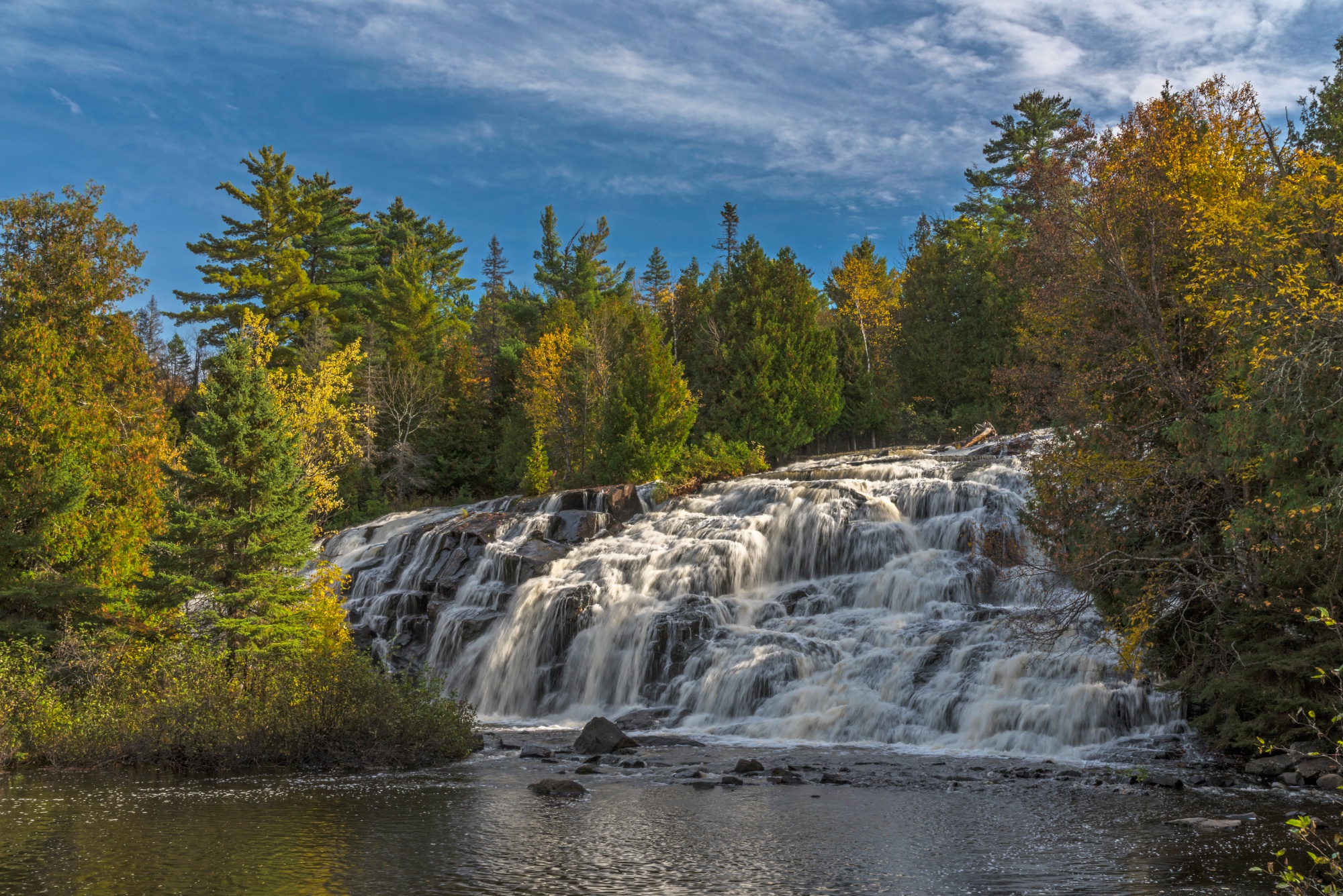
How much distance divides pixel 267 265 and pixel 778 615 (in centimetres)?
4671

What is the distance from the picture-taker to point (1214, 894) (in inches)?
356

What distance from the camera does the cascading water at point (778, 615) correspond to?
59.6 feet

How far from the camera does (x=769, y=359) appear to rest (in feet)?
159

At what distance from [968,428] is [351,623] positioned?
30.1 meters

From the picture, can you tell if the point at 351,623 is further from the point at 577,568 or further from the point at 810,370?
the point at 810,370

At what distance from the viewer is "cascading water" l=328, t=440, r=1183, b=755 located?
18.2 m

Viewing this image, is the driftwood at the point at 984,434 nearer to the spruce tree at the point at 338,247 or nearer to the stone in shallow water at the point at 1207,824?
the stone in shallow water at the point at 1207,824

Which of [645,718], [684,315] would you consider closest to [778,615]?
[645,718]

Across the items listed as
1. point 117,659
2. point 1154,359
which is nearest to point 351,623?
point 117,659

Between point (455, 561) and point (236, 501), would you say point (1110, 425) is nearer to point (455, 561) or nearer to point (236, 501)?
point (236, 501)

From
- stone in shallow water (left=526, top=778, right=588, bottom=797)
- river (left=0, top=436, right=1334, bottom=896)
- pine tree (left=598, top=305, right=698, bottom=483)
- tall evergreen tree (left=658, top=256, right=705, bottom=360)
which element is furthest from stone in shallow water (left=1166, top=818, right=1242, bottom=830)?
tall evergreen tree (left=658, top=256, right=705, bottom=360)

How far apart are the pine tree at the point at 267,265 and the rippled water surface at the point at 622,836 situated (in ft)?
151

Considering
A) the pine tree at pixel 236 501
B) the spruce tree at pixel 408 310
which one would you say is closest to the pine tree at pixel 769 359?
the spruce tree at pixel 408 310

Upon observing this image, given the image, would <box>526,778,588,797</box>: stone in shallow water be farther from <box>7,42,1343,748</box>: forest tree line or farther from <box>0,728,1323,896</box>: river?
<box>7,42,1343,748</box>: forest tree line
